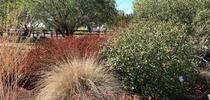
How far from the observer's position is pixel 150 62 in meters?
9.62

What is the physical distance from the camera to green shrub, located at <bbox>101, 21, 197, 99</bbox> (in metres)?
A: 9.52

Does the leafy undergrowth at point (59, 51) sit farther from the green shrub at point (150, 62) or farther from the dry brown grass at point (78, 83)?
the dry brown grass at point (78, 83)

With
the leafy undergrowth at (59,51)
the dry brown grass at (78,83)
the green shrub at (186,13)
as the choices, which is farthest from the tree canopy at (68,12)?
the dry brown grass at (78,83)

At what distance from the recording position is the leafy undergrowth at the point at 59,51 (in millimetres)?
9953

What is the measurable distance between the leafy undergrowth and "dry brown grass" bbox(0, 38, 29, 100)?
1667 mm

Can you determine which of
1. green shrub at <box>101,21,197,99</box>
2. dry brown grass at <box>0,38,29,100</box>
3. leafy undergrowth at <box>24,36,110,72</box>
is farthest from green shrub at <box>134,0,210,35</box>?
dry brown grass at <box>0,38,29,100</box>

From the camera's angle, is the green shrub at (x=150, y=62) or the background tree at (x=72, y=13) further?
the background tree at (x=72, y=13)

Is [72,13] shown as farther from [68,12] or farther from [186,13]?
[186,13]

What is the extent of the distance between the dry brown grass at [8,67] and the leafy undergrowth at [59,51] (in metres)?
1.67

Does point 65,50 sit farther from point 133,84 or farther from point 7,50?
point 7,50

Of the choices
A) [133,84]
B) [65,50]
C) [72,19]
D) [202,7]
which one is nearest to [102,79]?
[133,84]

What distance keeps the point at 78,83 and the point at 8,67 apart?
118cm

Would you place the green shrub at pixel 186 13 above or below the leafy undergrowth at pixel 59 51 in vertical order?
above

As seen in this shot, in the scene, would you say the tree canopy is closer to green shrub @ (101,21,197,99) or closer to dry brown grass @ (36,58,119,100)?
green shrub @ (101,21,197,99)
